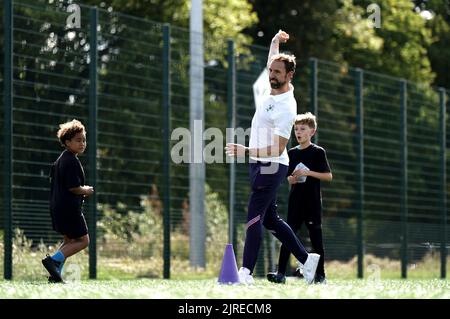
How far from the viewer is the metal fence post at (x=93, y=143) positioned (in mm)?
13781

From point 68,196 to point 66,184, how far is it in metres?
0.11

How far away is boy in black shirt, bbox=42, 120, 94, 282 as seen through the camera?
1027 centimetres

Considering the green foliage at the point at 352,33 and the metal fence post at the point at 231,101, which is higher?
the green foliage at the point at 352,33

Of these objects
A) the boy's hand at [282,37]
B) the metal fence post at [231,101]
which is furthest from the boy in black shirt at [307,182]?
the metal fence post at [231,101]

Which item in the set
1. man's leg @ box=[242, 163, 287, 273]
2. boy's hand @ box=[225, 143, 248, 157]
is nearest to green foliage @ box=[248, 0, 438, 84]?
man's leg @ box=[242, 163, 287, 273]

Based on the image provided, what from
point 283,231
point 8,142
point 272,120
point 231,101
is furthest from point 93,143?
point 272,120

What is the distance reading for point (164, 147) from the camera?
14.8 m

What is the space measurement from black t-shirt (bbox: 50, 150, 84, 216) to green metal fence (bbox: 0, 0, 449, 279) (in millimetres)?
2225

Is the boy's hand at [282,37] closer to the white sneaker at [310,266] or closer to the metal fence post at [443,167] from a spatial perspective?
the white sneaker at [310,266]

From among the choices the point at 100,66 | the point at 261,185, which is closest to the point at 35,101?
the point at 100,66

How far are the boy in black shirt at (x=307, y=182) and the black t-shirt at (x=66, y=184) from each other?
1927 mm

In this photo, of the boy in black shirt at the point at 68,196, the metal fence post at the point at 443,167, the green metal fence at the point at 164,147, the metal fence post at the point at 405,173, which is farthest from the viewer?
the metal fence post at the point at 443,167

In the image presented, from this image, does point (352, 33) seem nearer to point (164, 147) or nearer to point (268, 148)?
point (164, 147)
